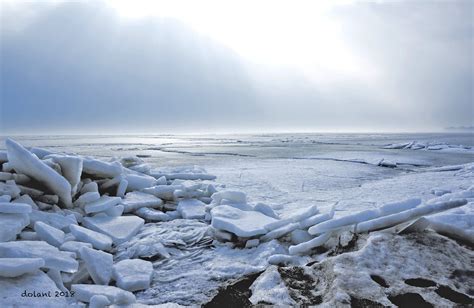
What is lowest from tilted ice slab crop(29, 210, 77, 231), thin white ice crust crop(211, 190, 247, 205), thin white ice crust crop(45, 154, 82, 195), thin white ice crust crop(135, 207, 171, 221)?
thin white ice crust crop(135, 207, 171, 221)

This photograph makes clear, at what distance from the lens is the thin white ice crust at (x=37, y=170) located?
4.14m

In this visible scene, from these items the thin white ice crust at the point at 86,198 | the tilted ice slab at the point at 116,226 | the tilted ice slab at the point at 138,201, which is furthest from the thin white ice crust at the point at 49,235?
the tilted ice slab at the point at 138,201

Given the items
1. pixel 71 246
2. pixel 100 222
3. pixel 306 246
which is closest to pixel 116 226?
pixel 100 222

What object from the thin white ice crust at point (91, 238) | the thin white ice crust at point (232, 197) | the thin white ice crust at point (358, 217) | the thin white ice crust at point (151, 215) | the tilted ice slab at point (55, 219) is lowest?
the thin white ice crust at point (151, 215)

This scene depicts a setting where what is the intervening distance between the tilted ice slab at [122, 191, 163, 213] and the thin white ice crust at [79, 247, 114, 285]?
1855 millimetres

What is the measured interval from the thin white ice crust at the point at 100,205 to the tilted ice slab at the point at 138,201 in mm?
219

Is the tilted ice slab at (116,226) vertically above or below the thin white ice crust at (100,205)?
below

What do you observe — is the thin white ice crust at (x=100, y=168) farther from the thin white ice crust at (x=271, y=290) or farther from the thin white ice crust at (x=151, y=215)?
the thin white ice crust at (x=271, y=290)

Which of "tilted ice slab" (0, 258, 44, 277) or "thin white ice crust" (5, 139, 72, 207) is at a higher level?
"thin white ice crust" (5, 139, 72, 207)

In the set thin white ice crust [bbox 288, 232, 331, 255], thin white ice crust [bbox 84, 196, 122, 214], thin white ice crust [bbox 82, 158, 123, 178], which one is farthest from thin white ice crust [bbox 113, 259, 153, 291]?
thin white ice crust [bbox 82, 158, 123, 178]

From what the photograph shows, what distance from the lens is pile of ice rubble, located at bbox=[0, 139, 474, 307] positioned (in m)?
2.40

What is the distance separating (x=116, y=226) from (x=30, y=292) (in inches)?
69.4

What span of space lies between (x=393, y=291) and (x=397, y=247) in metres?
0.60

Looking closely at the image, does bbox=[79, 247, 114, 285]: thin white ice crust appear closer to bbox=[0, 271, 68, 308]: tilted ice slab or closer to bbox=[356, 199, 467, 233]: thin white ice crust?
bbox=[0, 271, 68, 308]: tilted ice slab
